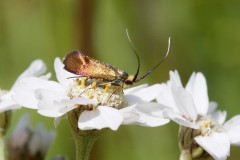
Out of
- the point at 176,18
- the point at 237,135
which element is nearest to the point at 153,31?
the point at 176,18

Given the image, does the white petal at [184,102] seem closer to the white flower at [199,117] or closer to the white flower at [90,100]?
the white flower at [199,117]

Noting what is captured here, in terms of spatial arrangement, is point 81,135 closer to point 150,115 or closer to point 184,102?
point 150,115

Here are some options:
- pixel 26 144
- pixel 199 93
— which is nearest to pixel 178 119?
pixel 199 93

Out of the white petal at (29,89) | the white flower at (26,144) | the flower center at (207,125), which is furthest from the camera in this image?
the white flower at (26,144)

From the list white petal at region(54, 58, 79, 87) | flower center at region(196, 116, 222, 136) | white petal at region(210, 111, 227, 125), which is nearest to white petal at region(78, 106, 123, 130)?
white petal at region(54, 58, 79, 87)

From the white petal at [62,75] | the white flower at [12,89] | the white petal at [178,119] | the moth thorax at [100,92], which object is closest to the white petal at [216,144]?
the white petal at [178,119]

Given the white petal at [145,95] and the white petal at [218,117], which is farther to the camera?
the white petal at [218,117]
